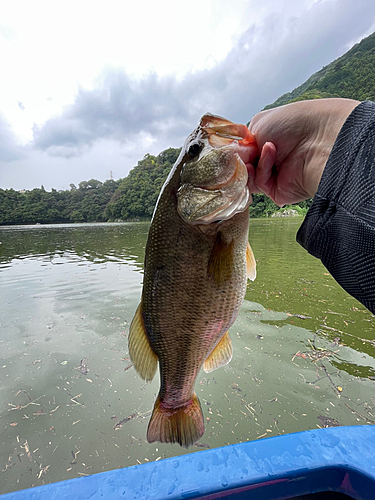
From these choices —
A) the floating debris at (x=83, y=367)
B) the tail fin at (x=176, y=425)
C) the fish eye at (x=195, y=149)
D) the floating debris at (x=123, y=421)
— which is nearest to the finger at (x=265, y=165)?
the fish eye at (x=195, y=149)

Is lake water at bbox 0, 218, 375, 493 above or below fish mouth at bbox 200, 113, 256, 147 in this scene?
below

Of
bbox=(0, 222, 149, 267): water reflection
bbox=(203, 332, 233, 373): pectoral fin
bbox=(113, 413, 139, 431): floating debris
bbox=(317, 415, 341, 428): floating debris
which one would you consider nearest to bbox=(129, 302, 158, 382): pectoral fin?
bbox=(203, 332, 233, 373): pectoral fin

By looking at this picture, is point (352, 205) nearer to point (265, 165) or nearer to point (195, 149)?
point (265, 165)

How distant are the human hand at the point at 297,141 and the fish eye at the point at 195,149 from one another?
310mm

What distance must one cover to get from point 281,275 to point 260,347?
491 centimetres

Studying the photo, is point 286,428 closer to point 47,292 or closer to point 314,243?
point 314,243

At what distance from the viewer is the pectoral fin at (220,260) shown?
59.7 inches

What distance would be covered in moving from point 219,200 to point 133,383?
3.49 m

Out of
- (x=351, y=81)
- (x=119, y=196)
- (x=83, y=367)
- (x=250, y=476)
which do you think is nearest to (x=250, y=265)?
(x=250, y=476)

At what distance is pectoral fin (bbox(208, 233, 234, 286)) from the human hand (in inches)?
16.4

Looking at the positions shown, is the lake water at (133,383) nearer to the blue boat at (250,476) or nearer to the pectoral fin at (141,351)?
the blue boat at (250,476)

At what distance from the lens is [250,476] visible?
1665mm

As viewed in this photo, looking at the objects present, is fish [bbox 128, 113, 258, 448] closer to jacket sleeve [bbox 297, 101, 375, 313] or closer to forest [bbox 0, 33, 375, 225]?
jacket sleeve [bbox 297, 101, 375, 313]

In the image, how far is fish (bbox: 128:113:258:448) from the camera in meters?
1.40
